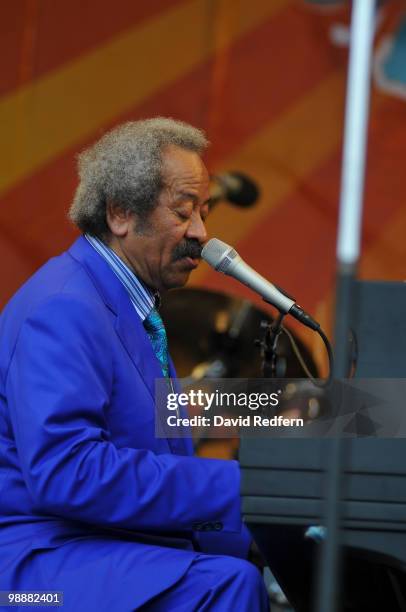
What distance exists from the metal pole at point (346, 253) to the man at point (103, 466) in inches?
27.8

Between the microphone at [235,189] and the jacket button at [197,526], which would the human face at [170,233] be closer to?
the jacket button at [197,526]

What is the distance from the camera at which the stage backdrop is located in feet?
14.6

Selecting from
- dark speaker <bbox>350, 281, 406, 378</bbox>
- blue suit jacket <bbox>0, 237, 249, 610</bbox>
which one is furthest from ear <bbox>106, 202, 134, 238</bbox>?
dark speaker <bbox>350, 281, 406, 378</bbox>

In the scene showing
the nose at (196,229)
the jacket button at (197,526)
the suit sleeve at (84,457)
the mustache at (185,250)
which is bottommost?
the jacket button at (197,526)

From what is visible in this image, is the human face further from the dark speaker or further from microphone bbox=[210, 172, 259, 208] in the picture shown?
microphone bbox=[210, 172, 259, 208]

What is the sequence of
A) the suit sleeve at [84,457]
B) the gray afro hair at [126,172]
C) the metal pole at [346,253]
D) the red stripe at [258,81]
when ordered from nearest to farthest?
the metal pole at [346,253], the suit sleeve at [84,457], the gray afro hair at [126,172], the red stripe at [258,81]

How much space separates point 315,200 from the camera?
4.78 m

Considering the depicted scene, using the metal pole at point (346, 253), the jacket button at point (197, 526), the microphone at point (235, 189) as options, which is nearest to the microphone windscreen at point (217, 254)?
the jacket button at point (197, 526)

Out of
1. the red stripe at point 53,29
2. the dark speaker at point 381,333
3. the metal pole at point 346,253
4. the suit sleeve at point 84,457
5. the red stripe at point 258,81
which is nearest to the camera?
the metal pole at point 346,253

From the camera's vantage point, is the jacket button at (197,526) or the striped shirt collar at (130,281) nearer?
the jacket button at (197,526)

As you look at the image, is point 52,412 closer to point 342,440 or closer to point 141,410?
point 141,410

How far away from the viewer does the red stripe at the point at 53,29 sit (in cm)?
439

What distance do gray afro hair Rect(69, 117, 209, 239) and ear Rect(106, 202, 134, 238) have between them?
0.01 metres

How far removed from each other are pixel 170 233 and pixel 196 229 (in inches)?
2.5
